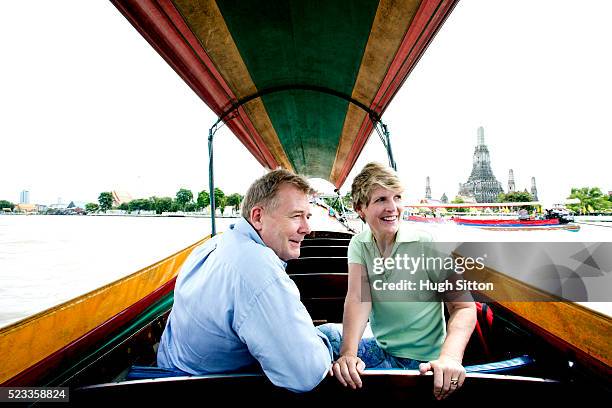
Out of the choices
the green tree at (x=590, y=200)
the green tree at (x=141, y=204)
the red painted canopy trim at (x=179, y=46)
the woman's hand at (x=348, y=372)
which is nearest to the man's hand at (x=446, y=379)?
the woman's hand at (x=348, y=372)

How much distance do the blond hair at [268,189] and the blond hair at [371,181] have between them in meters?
0.38

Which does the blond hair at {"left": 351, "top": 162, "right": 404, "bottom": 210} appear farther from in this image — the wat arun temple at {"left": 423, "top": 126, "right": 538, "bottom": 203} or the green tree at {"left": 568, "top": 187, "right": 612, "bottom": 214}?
the wat arun temple at {"left": 423, "top": 126, "right": 538, "bottom": 203}

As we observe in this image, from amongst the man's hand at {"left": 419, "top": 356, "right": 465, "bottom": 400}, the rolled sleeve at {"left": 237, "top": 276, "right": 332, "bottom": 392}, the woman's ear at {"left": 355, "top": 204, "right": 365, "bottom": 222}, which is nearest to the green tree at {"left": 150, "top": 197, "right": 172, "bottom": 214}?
the woman's ear at {"left": 355, "top": 204, "right": 365, "bottom": 222}

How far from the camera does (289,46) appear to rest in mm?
3135

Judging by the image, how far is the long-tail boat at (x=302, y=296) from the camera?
37.4 inches

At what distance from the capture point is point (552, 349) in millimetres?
1429

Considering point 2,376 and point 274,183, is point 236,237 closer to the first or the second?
point 274,183

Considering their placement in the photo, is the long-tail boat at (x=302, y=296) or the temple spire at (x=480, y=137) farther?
the temple spire at (x=480, y=137)

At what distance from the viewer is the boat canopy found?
2.41 meters

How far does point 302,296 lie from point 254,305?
6.26 feet

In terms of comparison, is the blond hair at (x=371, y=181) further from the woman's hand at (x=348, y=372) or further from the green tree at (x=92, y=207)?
the green tree at (x=92, y=207)

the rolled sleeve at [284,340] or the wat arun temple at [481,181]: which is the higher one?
the wat arun temple at [481,181]

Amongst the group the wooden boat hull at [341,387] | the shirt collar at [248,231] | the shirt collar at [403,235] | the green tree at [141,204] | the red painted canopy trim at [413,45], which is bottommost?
the wooden boat hull at [341,387]

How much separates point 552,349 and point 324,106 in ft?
13.4
